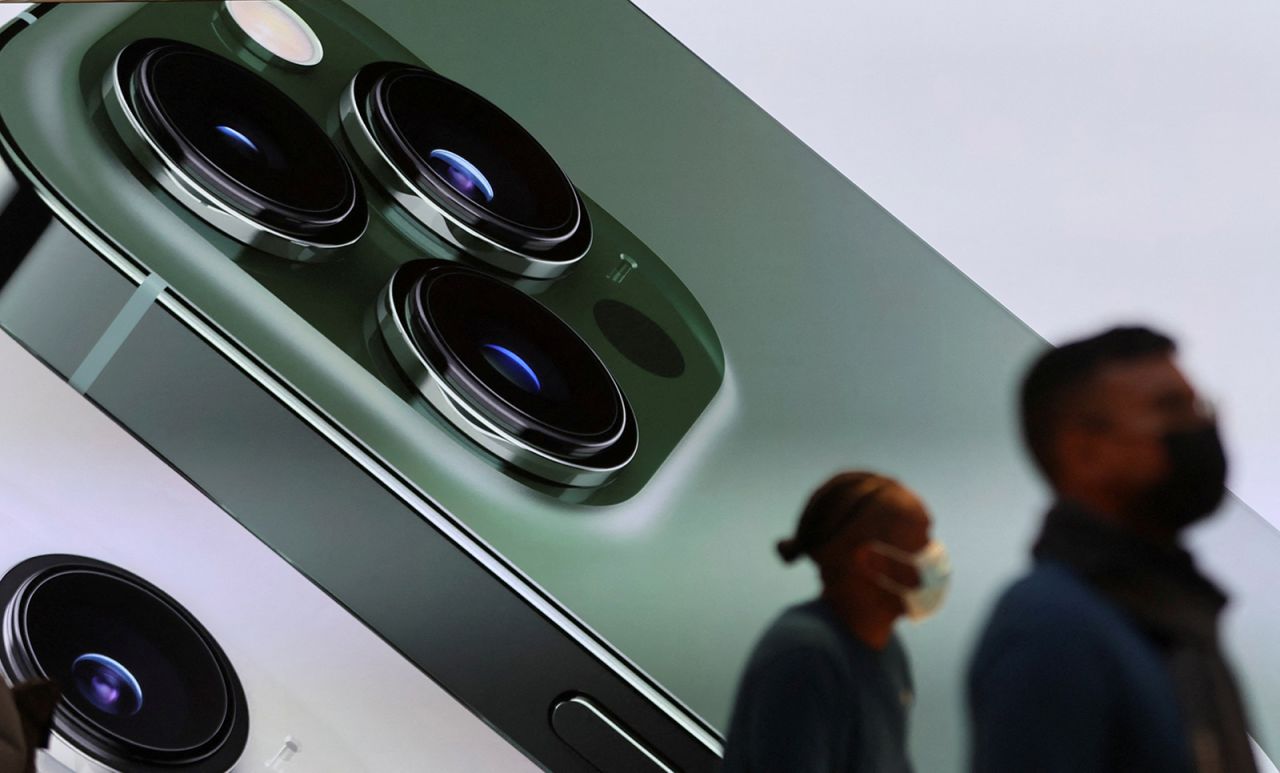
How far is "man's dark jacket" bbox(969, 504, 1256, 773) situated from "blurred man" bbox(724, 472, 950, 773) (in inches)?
1.4

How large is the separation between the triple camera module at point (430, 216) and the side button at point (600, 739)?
0.29 ft

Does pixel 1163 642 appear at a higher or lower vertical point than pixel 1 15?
higher

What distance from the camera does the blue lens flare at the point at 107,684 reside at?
0.54m

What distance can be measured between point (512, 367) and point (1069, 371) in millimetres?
239

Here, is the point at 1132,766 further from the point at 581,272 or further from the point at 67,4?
the point at 67,4

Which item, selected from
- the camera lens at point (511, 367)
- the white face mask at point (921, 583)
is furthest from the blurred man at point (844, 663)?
the camera lens at point (511, 367)

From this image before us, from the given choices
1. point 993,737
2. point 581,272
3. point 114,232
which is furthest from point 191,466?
point 993,737

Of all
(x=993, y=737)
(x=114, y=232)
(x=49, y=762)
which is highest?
(x=993, y=737)

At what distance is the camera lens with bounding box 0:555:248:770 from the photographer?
1.74 ft

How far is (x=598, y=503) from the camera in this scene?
24.1 inches

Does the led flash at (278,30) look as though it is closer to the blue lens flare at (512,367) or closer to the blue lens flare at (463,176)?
the blue lens flare at (463,176)

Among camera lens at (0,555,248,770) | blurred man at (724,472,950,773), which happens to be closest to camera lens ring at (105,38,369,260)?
camera lens at (0,555,248,770)

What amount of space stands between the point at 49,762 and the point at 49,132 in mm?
255

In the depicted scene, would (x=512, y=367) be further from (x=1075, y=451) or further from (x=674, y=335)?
(x=1075, y=451)
